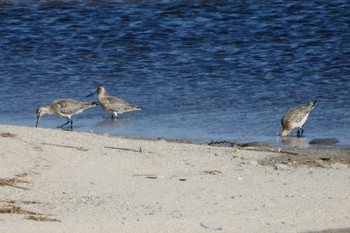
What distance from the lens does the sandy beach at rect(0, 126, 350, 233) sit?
8.83m

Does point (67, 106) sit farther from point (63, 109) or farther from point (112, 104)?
point (112, 104)

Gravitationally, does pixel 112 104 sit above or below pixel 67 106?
below

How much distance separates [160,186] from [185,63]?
9511 millimetres

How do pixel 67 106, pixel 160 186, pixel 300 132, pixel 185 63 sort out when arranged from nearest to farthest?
pixel 160 186 < pixel 300 132 < pixel 67 106 < pixel 185 63

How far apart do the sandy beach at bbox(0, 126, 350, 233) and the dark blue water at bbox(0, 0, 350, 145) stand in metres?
2.08

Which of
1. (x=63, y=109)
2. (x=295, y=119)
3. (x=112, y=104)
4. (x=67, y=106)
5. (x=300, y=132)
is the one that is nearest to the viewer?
(x=295, y=119)

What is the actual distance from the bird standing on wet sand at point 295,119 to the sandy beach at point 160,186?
4.71 feet

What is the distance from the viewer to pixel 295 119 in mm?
14156

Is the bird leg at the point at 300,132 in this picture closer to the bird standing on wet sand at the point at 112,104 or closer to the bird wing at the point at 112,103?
the bird standing on wet sand at the point at 112,104

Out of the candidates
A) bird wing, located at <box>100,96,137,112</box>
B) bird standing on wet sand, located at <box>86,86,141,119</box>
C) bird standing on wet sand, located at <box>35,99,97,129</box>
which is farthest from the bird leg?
bird standing on wet sand, located at <box>35,99,97,129</box>

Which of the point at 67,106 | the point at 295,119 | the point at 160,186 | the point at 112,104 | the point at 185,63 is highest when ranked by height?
the point at 160,186

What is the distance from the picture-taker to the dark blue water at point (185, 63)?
15.3 metres

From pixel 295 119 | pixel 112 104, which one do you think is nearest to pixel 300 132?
pixel 295 119

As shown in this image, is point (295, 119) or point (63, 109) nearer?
point (295, 119)
